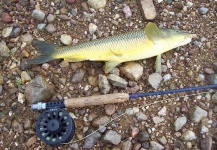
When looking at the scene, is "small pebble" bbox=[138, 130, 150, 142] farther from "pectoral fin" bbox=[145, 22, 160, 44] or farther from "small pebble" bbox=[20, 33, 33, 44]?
"small pebble" bbox=[20, 33, 33, 44]

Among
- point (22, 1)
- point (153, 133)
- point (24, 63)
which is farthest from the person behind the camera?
point (22, 1)

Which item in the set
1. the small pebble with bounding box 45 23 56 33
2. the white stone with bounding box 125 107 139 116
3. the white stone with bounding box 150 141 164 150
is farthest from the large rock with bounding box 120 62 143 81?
the small pebble with bounding box 45 23 56 33

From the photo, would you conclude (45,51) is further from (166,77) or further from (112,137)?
(166,77)

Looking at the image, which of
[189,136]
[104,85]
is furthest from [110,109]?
[189,136]

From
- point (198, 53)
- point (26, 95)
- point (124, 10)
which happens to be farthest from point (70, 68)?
point (198, 53)

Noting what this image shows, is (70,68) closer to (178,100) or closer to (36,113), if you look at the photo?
(36,113)

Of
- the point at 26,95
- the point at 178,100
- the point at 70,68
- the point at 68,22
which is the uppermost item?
the point at 68,22
